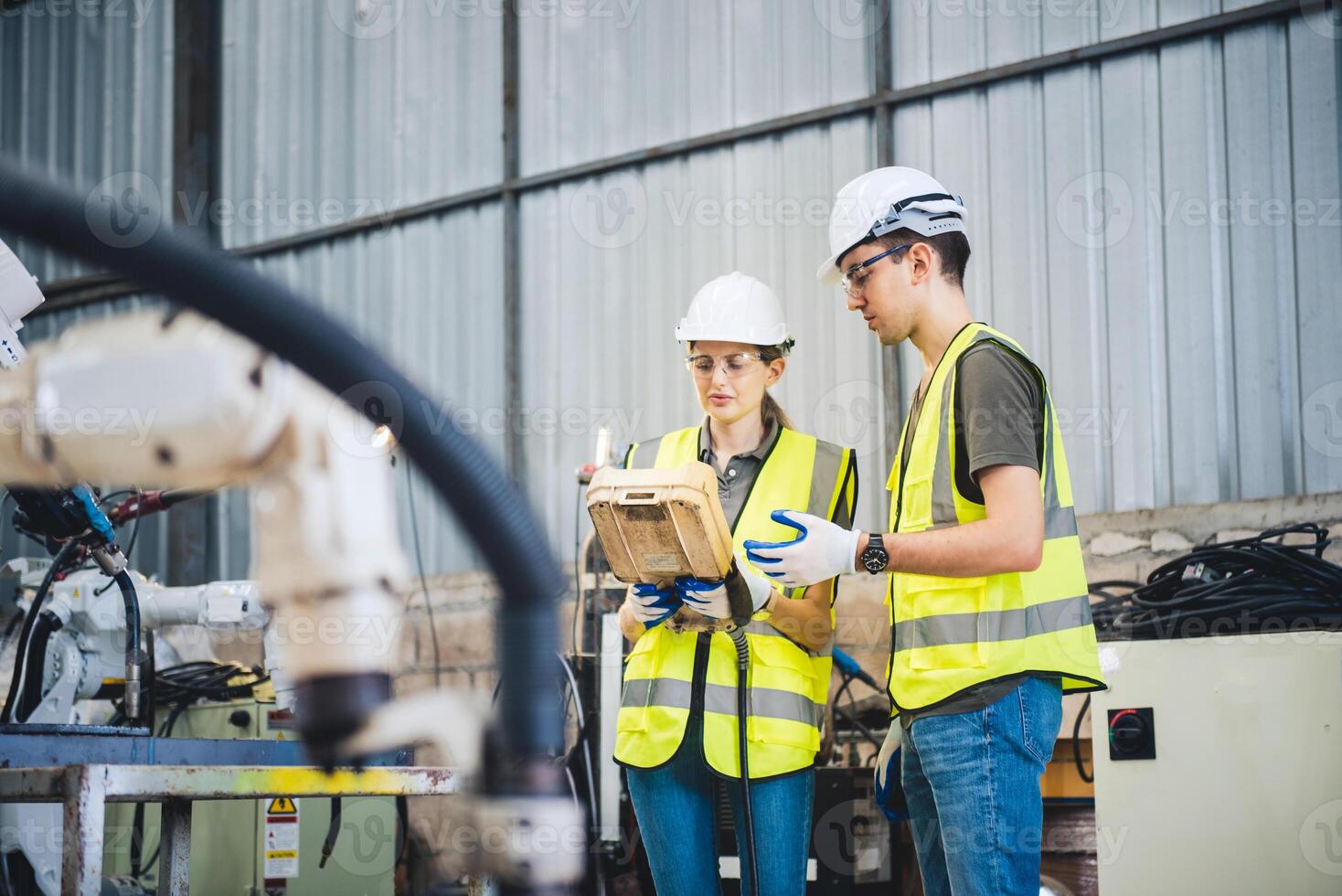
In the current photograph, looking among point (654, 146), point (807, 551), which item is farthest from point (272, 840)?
point (654, 146)

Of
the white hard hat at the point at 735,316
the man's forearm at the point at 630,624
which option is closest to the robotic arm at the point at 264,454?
the man's forearm at the point at 630,624

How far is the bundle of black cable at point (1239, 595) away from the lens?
2.50 metres

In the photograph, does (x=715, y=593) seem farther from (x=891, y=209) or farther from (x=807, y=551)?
(x=891, y=209)

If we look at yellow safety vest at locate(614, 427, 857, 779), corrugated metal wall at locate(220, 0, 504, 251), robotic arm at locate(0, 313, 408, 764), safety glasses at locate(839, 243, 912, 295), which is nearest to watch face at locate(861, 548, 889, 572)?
yellow safety vest at locate(614, 427, 857, 779)

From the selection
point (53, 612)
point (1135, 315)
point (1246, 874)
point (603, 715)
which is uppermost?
point (1135, 315)

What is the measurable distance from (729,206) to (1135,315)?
5.31 feet

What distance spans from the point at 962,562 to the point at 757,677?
0.48 m

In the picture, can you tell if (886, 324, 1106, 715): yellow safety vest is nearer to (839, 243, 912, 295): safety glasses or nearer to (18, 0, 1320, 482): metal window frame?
(839, 243, 912, 295): safety glasses

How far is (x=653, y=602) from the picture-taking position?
1903 millimetres

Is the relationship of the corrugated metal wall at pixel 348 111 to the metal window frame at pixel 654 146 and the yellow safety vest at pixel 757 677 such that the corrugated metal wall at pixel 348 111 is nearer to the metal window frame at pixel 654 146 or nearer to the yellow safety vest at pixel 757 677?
the metal window frame at pixel 654 146

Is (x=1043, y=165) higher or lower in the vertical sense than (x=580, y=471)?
higher

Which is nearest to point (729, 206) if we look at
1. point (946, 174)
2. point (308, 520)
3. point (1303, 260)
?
point (946, 174)

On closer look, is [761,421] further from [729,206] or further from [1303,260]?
[729,206]

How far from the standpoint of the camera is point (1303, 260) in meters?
3.68
